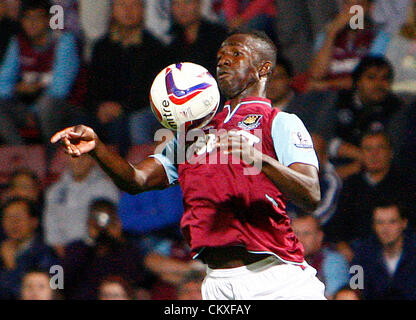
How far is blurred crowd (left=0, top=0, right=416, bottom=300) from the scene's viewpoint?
580cm

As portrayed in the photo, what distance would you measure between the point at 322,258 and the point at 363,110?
1.26 meters

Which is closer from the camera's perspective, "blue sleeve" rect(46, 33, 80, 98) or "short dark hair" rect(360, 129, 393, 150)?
"short dark hair" rect(360, 129, 393, 150)

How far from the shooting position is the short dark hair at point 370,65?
627 cm

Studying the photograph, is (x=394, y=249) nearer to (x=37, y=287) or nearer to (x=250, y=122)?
(x=250, y=122)

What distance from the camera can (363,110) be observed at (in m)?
6.25

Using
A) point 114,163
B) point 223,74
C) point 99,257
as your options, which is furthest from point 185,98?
point 99,257

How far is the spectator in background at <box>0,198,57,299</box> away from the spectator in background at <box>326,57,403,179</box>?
239cm

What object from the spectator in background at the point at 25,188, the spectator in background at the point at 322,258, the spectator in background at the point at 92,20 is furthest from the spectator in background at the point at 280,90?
the spectator in background at the point at 25,188

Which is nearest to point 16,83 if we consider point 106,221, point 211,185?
point 106,221

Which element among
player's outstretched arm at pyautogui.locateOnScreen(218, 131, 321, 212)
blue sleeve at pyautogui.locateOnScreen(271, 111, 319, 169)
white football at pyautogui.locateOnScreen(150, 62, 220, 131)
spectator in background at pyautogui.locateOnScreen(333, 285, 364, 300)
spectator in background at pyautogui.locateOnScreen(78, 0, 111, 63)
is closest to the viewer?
player's outstretched arm at pyautogui.locateOnScreen(218, 131, 321, 212)

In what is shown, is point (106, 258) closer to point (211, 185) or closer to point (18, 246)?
point (18, 246)

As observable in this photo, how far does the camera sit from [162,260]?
606cm

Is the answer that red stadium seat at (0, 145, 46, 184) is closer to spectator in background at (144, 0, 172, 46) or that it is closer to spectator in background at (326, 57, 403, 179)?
spectator in background at (144, 0, 172, 46)

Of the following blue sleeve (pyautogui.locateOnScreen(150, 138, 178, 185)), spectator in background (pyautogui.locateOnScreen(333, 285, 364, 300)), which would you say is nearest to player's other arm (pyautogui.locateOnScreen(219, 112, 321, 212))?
blue sleeve (pyautogui.locateOnScreen(150, 138, 178, 185))
